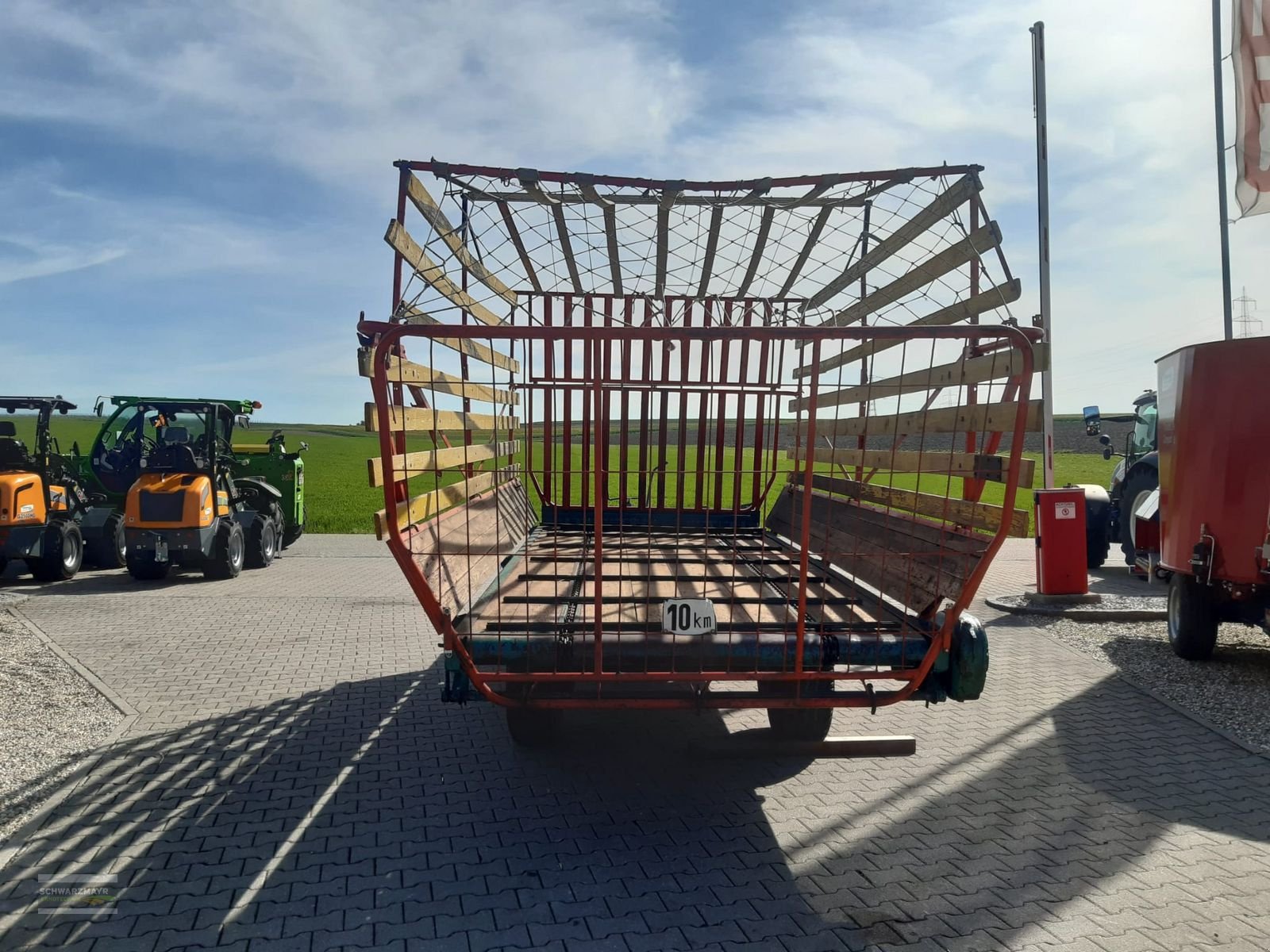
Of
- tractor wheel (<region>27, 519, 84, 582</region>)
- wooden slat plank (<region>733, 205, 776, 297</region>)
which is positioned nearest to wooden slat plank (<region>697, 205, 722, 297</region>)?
wooden slat plank (<region>733, 205, 776, 297</region>)

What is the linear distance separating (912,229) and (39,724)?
6199 mm

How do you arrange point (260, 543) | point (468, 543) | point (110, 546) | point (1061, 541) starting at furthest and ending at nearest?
point (260, 543)
point (110, 546)
point (1061, 541)
point (468, 543)

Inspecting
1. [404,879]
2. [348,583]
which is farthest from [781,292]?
[348,583]

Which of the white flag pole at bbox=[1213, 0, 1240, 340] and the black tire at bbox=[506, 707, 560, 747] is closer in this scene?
the black tire at bbox=[506, 707, 560, 747]

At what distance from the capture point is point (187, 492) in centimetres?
1045

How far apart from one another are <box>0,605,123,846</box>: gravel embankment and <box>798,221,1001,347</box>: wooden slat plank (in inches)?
175

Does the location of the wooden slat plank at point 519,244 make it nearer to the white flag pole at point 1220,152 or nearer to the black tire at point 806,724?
the black tire at point 806,724

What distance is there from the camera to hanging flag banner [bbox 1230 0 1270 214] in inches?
376

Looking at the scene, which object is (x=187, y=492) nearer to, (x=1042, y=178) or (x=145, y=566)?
(x=145, y=566)

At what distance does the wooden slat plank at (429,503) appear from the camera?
142 inches

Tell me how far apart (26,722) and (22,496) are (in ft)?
18.3

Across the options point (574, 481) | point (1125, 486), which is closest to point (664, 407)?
point (574, 481)

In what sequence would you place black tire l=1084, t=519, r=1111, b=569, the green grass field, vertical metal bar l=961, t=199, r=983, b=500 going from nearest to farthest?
1. vertical metal bar l=961, t=199, r=983, b=500
2. the green grass field
3. black tire l=1084, t=519, r=1111, b=569

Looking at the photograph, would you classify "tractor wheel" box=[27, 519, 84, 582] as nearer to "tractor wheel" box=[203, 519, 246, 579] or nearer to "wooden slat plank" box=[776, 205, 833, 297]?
"tractor wheel" box=[203, 519, 246, 579]
